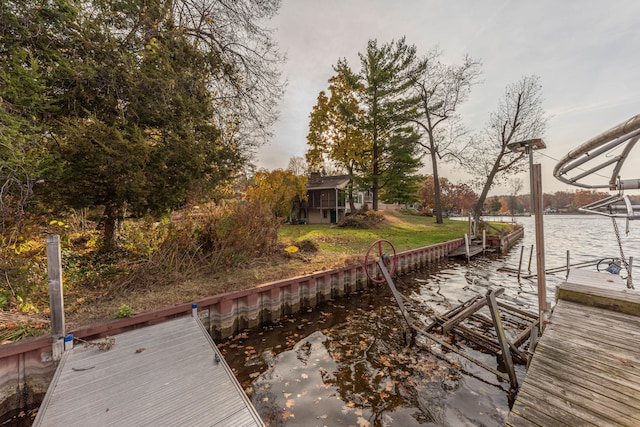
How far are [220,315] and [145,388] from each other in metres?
2.68

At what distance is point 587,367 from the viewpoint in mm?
2643

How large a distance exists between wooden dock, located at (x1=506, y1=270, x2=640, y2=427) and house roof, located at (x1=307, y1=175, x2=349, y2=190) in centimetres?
2409

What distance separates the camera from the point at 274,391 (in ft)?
13.5

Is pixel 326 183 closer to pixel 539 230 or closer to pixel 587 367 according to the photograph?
pixel 539 230

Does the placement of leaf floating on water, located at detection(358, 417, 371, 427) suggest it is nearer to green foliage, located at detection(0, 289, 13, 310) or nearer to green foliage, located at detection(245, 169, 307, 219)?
green foliage, located at detection(0, 289, 13, 310)

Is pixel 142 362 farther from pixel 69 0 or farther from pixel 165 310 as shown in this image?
pixel 69 0

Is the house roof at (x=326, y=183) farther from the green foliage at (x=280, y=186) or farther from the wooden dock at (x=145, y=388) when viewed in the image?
the wooden dock at (x=145, y=388)

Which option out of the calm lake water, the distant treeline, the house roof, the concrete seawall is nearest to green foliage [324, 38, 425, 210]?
the house roof

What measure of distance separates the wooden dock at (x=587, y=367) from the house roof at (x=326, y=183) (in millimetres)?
24094

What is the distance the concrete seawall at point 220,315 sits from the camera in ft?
11.6

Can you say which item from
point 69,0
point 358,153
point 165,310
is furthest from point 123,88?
point 358,153

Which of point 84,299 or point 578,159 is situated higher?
point 578,159

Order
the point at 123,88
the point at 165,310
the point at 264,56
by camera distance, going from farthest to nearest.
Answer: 1. the point at 264,56
2. the point at 123,88
3. the point at 165,310

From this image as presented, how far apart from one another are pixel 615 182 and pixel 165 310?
7722 millimetres
